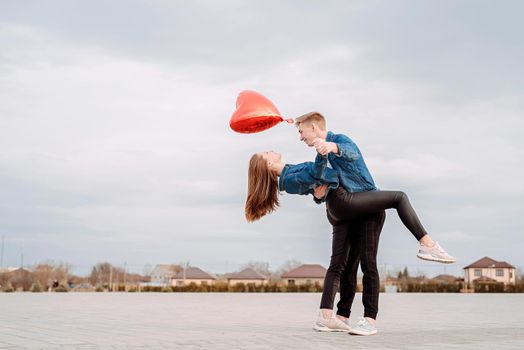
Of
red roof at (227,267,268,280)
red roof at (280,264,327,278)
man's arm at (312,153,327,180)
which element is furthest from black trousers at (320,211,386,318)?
red roof at (280,264,327,278)

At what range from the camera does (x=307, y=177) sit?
5699 mm

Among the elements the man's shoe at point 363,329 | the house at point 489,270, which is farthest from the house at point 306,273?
the man's shoe at point 363,329

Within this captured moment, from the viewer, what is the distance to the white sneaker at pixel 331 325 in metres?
6.03

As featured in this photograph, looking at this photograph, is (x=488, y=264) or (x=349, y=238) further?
(x=488, y=264)

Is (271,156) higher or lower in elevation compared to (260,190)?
higher

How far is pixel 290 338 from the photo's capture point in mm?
5422

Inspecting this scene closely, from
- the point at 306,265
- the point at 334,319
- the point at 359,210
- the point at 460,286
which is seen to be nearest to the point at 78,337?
the point at 334,319

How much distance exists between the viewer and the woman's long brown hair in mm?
6062

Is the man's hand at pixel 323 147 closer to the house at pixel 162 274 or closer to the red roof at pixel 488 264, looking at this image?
the house at pixel 162 274

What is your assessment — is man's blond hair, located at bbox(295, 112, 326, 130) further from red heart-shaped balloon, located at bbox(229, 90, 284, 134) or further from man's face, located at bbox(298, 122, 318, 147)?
red heart-shaped balloon, located at bbox(229, 90, 284, 134)

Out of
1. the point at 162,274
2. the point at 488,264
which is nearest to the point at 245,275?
the point at 162,274

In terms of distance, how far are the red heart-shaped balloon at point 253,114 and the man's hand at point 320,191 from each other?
82 centimetres

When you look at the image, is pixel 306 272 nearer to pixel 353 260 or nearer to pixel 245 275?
pixel 245 275

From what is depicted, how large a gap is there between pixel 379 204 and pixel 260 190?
114 cm
